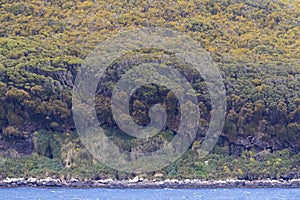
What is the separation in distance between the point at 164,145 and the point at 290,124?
7197 mm

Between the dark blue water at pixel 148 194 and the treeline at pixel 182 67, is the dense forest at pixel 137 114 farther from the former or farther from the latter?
the dark blue water at pixel 148 194

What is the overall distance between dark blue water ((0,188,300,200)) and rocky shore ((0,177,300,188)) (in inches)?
50.9

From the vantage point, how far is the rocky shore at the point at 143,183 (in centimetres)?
5659

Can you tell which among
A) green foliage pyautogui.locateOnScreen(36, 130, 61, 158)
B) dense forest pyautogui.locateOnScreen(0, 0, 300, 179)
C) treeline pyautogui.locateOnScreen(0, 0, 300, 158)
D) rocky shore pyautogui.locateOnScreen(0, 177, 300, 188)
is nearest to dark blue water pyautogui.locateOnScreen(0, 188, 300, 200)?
rocky shore pyautogui.locateOnScreen(0, 177, 300, 188)

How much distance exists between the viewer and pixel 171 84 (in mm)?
59406

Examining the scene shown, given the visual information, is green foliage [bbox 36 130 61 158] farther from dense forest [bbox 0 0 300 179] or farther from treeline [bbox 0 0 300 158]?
treeline [bbox 0 0 300 158]

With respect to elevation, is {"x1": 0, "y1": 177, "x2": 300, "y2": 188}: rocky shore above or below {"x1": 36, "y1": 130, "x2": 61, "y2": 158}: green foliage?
below

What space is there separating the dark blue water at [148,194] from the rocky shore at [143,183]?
1293 millimetres

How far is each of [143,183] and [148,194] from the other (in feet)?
13.2

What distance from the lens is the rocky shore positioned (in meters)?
56.6

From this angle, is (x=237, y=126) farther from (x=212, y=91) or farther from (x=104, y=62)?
(x=104, y=62)

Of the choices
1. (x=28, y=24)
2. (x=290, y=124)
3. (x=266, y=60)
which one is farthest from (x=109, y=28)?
(x=290, y=124)

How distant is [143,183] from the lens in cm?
5731

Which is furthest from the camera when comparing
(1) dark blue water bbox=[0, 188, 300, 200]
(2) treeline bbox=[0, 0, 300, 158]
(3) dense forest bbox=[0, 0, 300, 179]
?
(2) treeline bbox=[0, 0, 300, 158]
